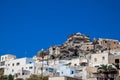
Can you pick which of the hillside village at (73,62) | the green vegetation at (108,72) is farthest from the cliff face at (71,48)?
the green vegetation at (108,72)

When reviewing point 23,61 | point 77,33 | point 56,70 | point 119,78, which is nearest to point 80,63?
point 56,70

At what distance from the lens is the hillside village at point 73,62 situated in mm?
72312

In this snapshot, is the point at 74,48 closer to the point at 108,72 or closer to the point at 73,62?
the point at 73,62

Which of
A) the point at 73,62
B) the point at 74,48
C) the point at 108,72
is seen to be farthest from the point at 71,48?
the point at 108,72

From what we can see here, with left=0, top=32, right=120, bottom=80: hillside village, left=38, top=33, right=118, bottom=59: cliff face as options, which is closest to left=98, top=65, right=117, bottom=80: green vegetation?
left=0, top=32, right=120, bottom=80: hillside village

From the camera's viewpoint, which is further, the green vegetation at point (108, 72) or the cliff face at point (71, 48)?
the cliff face at point (71, 48)

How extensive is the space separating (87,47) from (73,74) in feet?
102

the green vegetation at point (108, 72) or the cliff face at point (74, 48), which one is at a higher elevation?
the cliff face at point (74, 48)

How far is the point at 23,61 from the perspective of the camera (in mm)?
90000

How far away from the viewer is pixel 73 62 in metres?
93.1

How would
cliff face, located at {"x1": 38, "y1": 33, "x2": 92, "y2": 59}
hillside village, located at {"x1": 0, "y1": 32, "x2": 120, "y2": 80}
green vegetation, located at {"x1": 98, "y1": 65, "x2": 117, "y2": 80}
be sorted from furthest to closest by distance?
cliff face, located at {"x1": 38, "y1": 33, "x2": 92, "y2": 59} < hillside village, located at {"x1": 0, "y1": 32, "x2": 120, "y2": 80} < green vegetation, located at {"x1": 98, "y1": 65, "x2": 117, "y2": 80}

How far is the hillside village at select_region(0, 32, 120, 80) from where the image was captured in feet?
237

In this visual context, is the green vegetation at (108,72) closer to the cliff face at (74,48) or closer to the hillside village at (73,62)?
the hillside village at (73,62)

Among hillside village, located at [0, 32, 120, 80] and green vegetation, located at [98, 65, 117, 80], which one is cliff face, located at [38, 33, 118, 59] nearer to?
hillside village, located at [0, 32, 120, 80]
